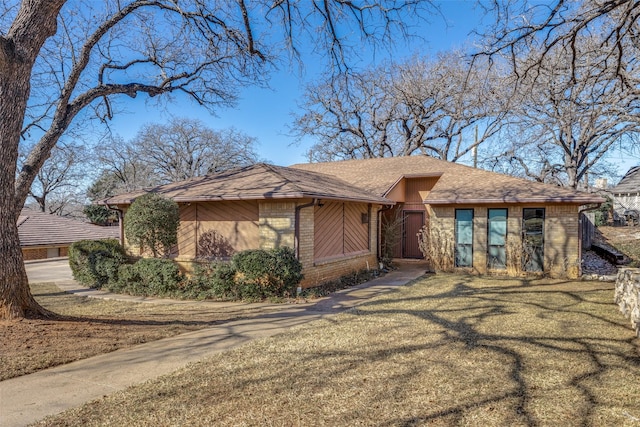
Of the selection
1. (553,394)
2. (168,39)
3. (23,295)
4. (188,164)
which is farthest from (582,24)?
(188,164)

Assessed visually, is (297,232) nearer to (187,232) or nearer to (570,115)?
(187,232)

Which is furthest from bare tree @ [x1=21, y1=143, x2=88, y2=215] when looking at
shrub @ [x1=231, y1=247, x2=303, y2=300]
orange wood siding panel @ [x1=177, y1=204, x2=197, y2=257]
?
shrub @ [x1=231, y1=247, x2=303, y2=300]

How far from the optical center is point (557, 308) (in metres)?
8.09

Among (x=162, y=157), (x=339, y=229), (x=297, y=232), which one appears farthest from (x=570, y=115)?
(x=162, y=157)

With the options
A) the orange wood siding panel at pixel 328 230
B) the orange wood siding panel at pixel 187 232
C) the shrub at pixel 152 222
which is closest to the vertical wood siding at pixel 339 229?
the orange wood siding panel at pixel 328 230

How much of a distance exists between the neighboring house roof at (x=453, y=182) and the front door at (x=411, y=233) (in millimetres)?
1740

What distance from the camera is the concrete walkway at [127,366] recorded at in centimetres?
386

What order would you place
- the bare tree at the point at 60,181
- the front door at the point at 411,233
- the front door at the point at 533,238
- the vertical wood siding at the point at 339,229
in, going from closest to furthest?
the vertical wood siding at the point at 339,229
the front door at the point at 533,238
the front door at the point at 411,233
the bare tree at the point at 60,181

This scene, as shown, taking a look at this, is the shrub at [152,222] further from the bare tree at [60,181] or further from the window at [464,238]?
the bare tree at [60,181]

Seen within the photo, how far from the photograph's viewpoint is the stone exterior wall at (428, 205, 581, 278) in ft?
39.6

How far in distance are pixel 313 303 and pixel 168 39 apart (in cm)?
852

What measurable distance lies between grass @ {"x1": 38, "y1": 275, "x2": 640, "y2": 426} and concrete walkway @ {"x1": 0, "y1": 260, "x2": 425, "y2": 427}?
28 cm

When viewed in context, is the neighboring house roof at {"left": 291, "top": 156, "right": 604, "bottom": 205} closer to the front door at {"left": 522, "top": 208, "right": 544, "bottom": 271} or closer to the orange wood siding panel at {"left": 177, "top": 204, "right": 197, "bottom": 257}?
the front door at {"left": 522, "top": 208, "right": 544, "bottom": 271}

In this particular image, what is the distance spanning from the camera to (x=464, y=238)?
43.8 ft
